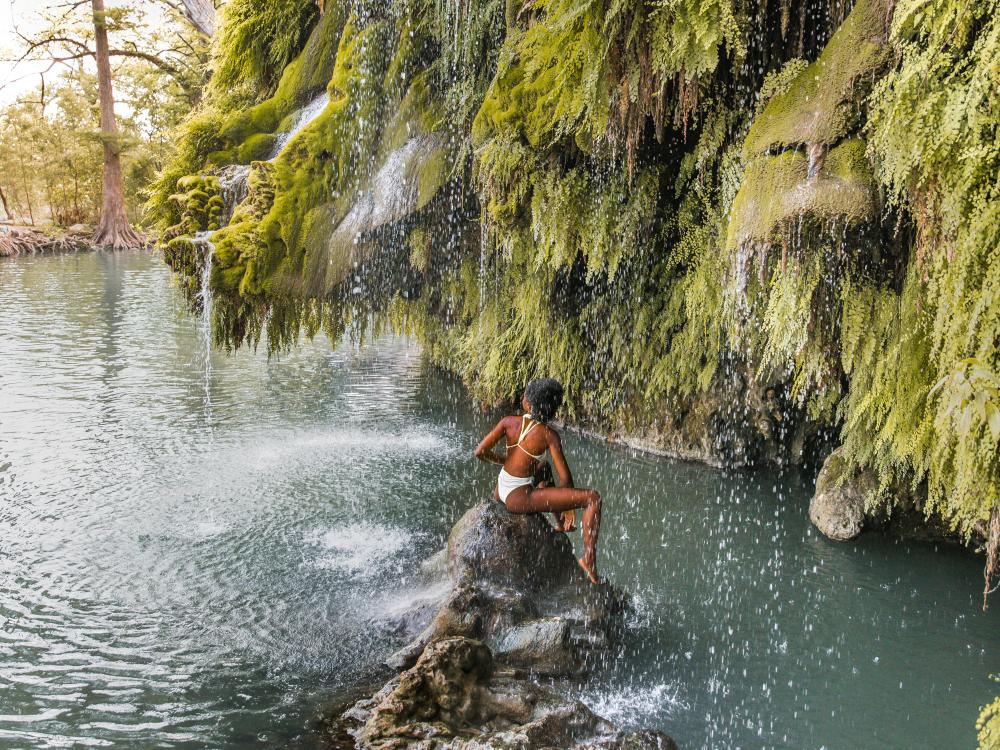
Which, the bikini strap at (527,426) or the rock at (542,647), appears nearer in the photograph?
the rock at (542,647)

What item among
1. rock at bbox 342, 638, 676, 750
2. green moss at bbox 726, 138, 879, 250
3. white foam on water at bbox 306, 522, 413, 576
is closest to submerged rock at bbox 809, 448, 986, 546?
green moss at bbox 726, 138, 879, 250

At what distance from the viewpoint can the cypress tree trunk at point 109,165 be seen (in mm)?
35875

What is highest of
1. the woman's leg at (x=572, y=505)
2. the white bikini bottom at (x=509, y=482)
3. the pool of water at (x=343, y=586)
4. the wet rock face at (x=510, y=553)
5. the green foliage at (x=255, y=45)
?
the green foliage at (x=255, y=45)

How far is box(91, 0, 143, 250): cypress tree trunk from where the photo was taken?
35.9m

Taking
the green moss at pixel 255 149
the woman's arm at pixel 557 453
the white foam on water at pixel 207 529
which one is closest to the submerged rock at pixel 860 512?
the woman's arm at pixel 557 453

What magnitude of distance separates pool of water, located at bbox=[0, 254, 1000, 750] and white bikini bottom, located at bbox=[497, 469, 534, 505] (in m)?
1.29

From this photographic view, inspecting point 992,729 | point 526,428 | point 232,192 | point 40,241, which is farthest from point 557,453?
point 40,241

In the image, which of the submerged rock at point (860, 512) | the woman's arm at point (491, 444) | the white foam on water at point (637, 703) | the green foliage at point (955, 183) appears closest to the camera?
the green foliage at point (955, 183)

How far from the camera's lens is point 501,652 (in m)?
5.56

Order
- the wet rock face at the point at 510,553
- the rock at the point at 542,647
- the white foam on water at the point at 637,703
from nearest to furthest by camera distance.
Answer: the white foam on water at the point at 637,703
the rock at the point at 542,647
the wet rock face at the point at 510,553

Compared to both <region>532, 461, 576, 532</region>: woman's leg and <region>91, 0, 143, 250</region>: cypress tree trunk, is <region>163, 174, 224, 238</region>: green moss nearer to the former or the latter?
<region>532, 461, 576, 532</region>: woman's leg

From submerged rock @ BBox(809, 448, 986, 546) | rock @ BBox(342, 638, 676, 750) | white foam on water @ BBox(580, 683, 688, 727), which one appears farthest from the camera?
submerged rock @ BBox(809, 448, 986, 546)

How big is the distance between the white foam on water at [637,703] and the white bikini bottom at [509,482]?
5.43 feet

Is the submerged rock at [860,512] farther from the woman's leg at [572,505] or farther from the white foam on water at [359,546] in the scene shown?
the white foam on water at [359,546]
